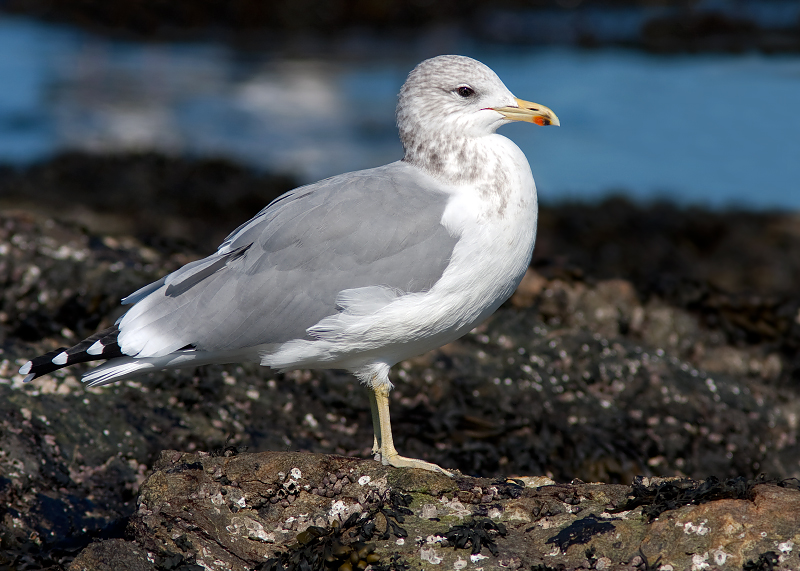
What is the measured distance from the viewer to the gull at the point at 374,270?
13.0 ft

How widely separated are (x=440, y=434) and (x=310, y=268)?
2.26 m

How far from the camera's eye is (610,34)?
21.4m

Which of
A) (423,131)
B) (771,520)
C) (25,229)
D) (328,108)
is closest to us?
(771,520)

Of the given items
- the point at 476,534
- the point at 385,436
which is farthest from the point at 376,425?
the point at 476,534

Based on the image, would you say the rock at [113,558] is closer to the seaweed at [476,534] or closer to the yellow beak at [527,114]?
the seaweed at [476,534]

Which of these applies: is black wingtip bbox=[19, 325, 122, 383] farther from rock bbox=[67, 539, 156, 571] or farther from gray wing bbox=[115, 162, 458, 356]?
rock bbox=[67, 539, 156, 571]

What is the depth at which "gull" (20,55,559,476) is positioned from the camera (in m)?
3.96

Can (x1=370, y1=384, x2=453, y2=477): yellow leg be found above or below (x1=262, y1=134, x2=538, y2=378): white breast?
below

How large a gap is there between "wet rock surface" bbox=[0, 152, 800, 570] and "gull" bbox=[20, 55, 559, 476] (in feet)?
1.89

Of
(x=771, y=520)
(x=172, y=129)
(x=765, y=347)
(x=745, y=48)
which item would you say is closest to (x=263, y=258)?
(x=771, y=520)

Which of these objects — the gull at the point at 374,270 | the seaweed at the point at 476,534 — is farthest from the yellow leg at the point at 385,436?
the seaweed at the point at 476,534

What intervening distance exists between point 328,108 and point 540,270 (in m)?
14.5

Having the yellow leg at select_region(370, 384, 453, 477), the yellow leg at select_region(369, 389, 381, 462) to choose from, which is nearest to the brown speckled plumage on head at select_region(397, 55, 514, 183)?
the yellow leg at select_region(370, 384, 453, 477)

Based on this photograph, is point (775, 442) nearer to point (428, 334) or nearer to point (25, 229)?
point (428, 334)
